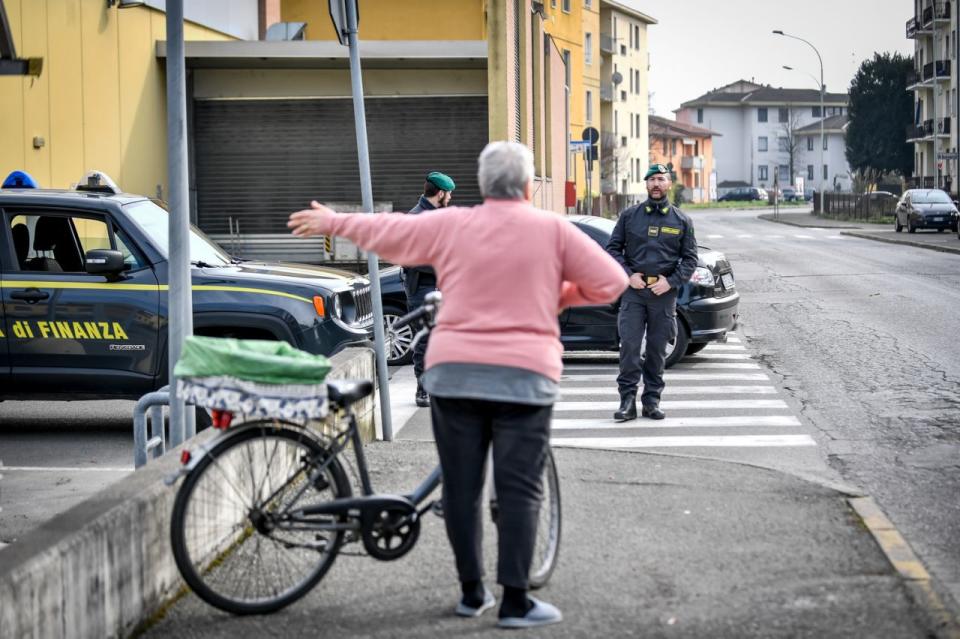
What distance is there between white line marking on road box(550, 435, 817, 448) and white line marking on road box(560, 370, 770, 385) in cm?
318

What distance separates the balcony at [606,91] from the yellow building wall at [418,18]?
59.5 metres

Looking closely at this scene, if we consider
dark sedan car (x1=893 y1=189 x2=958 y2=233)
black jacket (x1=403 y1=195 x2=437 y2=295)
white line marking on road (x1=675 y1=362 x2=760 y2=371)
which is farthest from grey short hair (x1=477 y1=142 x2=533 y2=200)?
dark sedan car (x1=893 y1=189 x2=958 y2=233)

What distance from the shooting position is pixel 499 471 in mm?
5074

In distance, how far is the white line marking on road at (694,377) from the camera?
13172mm

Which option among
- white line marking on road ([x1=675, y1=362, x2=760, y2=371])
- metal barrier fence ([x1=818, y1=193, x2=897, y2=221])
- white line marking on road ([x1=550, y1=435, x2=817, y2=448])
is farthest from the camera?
metal barrier fence ([x1=818, y1=193, x2=897, y2=221])

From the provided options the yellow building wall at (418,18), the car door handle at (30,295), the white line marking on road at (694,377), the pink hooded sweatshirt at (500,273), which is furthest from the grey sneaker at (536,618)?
the yellow building wall at (418,18)

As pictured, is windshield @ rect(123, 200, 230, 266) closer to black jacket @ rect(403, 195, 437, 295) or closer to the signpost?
black jacket @ rect(403, 195, 437, 295)

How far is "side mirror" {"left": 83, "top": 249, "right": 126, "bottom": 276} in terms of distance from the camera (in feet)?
32.1

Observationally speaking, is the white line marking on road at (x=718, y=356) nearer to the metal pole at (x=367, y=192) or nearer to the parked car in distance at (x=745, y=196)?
the metal pole at (x=367, y=192)

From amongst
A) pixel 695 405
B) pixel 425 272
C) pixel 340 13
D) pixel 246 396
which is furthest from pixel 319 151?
pixel 246 396

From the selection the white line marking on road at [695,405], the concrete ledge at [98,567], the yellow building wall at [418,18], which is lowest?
the white line marking on road at [695,405]

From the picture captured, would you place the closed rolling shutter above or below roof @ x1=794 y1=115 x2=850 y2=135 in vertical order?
below

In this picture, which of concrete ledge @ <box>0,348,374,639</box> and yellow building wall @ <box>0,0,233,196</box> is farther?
yellow building wall @ <box>0,0,233,196</box>

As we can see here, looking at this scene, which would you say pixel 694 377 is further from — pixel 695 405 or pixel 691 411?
pixel 691 411
